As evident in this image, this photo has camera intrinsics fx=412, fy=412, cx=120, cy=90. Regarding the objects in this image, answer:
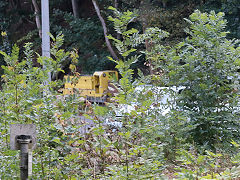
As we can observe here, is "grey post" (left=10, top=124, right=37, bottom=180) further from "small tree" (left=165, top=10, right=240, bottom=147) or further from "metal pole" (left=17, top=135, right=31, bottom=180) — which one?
"small tree" (left=165, top=10, right=240, bottom=147)

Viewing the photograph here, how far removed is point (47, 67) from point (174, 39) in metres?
15.9

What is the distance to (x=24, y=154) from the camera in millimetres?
3914

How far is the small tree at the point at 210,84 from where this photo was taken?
6027 millimetres

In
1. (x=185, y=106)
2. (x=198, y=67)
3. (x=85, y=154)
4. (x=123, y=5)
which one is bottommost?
(x=85, y=154)

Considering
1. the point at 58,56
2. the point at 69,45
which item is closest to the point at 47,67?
the point at 58,56

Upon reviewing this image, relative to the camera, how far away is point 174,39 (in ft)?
65.4

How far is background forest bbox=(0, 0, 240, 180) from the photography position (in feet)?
13.6

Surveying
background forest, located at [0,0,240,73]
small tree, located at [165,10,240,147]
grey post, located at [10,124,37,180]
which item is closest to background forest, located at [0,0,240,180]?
small tree, located at [165,10,240,147]

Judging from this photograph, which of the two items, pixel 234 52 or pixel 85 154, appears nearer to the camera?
pixel 85 154

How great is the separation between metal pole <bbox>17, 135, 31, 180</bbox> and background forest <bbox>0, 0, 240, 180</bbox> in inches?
9.9

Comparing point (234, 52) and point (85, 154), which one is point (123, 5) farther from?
point (85, 154)

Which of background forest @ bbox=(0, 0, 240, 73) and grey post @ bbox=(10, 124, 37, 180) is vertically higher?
background forest @ bbox=(0, 0, 240, 73)

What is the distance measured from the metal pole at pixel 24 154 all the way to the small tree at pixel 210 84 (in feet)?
9.16

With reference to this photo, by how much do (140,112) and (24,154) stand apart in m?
1.85
